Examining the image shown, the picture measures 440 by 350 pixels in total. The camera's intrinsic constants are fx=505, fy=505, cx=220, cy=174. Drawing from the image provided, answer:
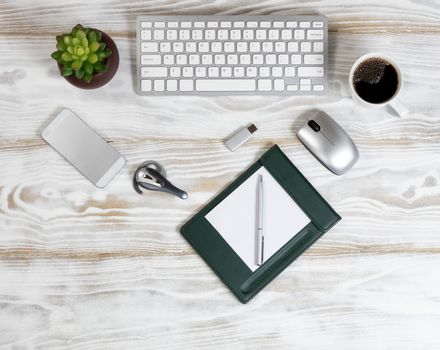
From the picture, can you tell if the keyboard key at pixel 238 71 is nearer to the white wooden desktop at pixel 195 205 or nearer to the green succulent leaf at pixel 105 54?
the white wooden desktop at pixel 195 205

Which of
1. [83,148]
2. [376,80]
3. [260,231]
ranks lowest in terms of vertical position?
[260,231]

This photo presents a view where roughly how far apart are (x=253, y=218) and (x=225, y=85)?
Answer: 0.24 m

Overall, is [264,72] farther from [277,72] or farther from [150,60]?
[150,60]

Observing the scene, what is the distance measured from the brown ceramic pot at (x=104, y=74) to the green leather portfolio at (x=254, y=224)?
0.93ft

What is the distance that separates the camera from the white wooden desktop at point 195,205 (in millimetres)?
→ 886

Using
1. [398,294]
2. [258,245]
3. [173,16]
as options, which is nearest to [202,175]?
[258,245]

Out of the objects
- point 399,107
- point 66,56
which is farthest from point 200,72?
point 399,107

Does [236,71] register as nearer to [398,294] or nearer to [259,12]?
[259,12]

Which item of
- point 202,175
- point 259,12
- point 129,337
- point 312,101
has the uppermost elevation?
point 259,12

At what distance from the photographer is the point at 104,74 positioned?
0.85 m

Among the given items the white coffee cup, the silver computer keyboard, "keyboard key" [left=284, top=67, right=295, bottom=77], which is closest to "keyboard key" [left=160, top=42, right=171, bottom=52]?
the silver computer keyboard

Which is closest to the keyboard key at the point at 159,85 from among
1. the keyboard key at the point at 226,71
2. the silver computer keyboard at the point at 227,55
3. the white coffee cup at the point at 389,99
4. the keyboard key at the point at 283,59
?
the silver computer keyboard at the point at 227,55

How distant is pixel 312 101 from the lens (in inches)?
35.6

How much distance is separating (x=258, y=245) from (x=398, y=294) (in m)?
0.26
